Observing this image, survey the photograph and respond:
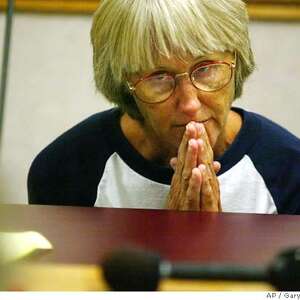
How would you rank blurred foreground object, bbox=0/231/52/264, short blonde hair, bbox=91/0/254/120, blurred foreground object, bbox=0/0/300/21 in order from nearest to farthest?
blurred foreground object, bbox=0/231/52/264 < short blonde hair, bbox=91/0/254/120 < blurred foreground object, bbox=0/0/300/21

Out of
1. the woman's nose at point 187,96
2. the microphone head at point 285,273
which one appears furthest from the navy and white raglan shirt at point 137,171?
the microphone head at point 285,273

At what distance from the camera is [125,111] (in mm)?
1141

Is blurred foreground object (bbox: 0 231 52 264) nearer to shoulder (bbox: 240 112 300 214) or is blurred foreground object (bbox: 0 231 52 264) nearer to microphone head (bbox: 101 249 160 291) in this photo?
microphone head (bbox: 101 249 160 291)

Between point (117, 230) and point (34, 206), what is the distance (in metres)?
0.16

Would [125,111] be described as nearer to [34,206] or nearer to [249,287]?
[34,206]

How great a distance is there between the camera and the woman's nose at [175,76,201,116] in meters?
1.04

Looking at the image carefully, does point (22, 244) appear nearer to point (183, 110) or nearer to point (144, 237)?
point (144, 237)

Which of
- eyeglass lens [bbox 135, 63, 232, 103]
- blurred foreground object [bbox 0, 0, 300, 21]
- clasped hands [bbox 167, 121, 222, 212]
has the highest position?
blurred foreground object [bbox 0, 0, 300, 21]

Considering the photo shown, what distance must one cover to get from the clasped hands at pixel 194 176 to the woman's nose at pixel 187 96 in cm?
2

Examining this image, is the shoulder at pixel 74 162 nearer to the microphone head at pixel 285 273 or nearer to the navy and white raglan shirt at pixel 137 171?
the navy and white raglan shirt at pixel 137 171

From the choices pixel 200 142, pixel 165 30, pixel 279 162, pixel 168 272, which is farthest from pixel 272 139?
pixel 168 272

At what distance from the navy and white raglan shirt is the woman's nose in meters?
0.10

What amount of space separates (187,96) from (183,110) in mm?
23

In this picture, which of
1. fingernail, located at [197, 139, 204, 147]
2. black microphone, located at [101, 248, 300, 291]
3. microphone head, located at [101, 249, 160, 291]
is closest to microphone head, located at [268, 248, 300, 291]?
black microphone, located at [101, 248, 300, 291]
